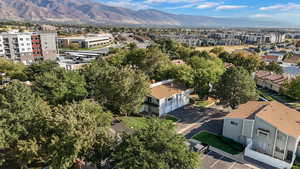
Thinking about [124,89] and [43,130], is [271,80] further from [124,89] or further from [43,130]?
[43,130]

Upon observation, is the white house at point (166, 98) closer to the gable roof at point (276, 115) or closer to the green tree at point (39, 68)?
the gable roof at point (276, 115)

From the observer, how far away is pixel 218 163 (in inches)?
975

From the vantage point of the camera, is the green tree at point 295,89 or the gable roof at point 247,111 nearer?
the gable roof at point 247,111

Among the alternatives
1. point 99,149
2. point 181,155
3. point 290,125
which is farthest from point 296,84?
point 99,149

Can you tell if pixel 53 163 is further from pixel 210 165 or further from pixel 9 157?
pixel 210 165

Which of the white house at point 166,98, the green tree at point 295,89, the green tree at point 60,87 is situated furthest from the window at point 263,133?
the green tree at point 60,87

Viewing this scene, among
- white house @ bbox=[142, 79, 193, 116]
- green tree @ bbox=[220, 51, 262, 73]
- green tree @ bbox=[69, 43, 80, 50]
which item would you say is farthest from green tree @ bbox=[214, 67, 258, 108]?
green tree @ bbox=[69, 43, 80, 50]

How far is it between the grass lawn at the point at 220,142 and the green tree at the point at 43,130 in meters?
14.9

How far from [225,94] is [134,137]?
81.7ft

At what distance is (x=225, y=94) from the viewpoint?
3756 cm

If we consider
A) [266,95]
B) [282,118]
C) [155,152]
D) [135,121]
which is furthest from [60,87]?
[266,95]

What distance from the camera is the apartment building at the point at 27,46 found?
259ft

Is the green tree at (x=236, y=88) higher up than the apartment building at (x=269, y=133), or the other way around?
the green tree at (x=236, y=88)

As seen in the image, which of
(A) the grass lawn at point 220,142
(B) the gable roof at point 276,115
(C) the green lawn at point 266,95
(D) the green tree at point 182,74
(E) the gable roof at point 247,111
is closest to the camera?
(B) the gable roof at point 276,115
